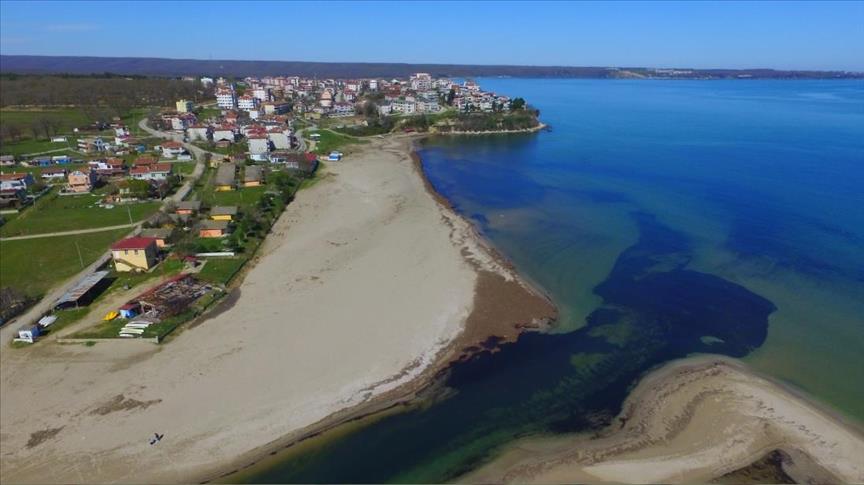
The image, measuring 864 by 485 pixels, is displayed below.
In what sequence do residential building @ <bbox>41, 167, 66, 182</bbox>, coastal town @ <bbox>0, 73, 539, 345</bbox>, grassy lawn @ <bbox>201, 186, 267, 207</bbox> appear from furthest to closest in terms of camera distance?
residential building @ <bbox>41, 167, 66, 182</bbox>
grassy lawn @ <bbox>201, 186, 267, 207</bbox>
coastal town @ <bbox>0, 73, 539, 345</bbox>

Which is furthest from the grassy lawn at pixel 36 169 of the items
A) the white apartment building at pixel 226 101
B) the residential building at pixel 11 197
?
the white apartment building at pixel 226 101

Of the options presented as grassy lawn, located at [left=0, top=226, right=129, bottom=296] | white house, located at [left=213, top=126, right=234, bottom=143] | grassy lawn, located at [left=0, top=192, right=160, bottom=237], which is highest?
white house, located at [left=213, top=126, right=234, bottom=143]

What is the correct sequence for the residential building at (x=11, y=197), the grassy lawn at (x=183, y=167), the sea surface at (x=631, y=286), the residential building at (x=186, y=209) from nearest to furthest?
1. the sea surface at (x=631, y=286)
2. the residential building at (x=186, y=209)
3. the residential building at (x=11, y=197)
4. the grassy lawn at (x=183, y=167)

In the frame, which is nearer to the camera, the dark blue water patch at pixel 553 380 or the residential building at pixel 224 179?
the dark blue water patch at pixel 553 380

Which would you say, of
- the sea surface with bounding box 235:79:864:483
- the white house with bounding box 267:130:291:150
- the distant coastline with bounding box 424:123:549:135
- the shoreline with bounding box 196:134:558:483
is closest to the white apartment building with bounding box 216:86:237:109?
the white house with bounding box 267:130:291:150

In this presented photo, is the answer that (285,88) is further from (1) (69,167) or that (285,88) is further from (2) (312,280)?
(2) (312,280)

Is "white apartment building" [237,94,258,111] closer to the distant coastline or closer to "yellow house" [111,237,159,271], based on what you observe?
the distant coastline

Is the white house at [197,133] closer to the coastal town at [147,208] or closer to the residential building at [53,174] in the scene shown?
the coastal town at [147,208]
